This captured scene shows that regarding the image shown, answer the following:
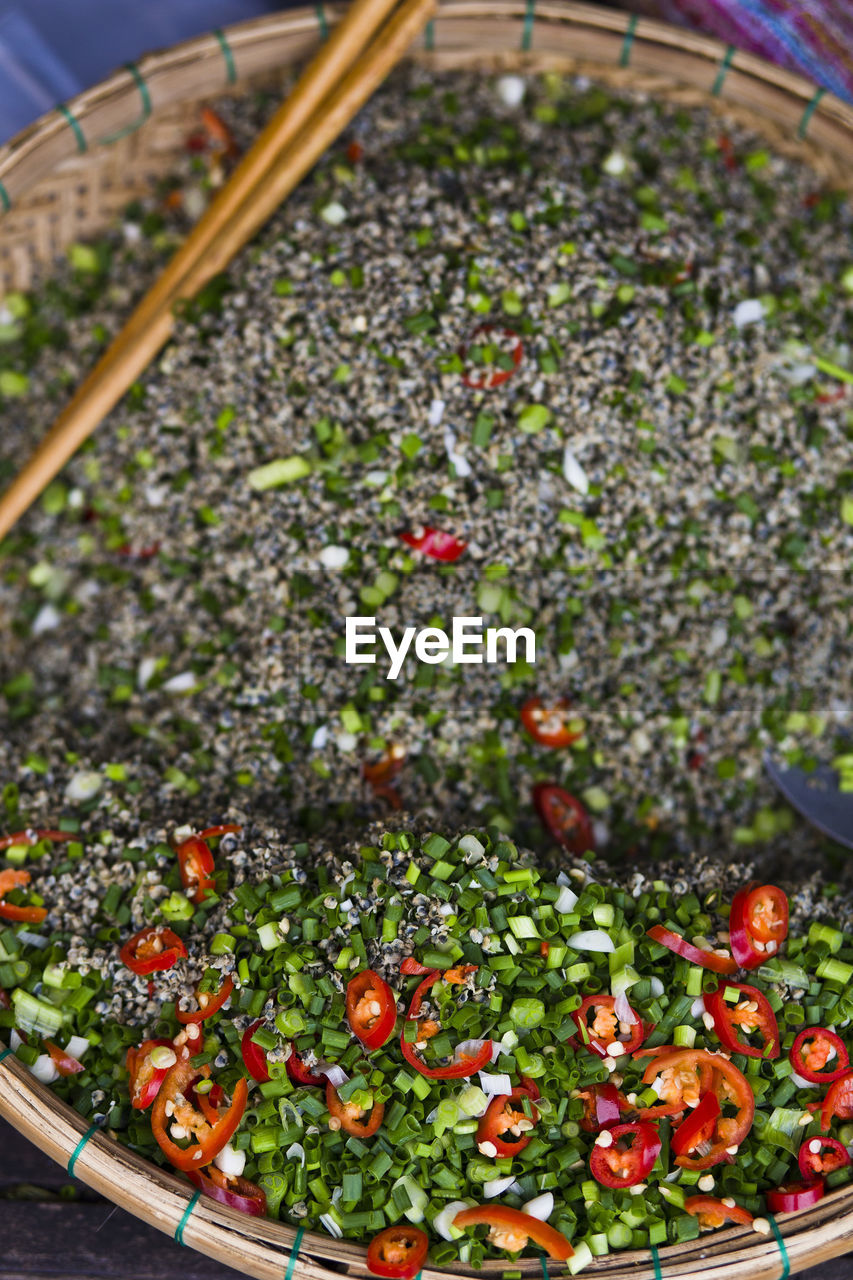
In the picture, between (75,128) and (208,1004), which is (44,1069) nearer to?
(208,1004)

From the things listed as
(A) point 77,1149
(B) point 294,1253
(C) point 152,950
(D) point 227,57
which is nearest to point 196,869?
(C) point 152,950

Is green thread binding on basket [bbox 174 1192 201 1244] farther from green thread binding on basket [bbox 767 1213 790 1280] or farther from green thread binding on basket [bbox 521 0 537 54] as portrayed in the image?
green thread binding on basket [bbox 521 0 537 54]

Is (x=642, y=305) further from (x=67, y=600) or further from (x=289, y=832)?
(x=67, y=600)

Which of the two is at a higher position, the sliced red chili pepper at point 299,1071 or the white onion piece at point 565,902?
the white onion piece at point 565,902

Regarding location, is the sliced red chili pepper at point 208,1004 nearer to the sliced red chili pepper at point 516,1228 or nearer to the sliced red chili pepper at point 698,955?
the sliced red chili pepper at point 516,1228

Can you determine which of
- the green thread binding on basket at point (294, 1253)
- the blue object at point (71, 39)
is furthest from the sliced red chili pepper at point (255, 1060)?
the blue object at point (71, 39)

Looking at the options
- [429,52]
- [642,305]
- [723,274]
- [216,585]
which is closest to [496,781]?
[216,585]

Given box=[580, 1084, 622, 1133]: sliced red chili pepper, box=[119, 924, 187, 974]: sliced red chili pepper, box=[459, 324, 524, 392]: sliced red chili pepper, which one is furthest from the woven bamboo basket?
box=[580, 1084, 622, 1133]: sliced red chili pepper
